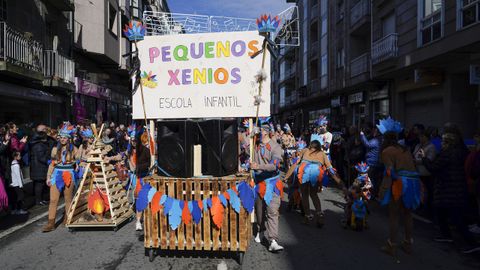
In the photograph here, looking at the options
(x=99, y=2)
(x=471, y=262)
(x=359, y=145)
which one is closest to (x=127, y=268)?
(x=471, y=262)

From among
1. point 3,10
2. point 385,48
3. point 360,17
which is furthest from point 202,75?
point 360,17

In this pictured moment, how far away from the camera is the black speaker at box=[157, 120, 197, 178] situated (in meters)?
5.00

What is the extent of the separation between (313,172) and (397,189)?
1627 mm

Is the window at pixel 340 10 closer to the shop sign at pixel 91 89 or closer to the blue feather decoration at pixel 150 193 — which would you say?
the shop sign at pixel 91 89

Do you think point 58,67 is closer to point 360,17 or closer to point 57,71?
point 57,71

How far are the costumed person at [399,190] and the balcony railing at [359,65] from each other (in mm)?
14680

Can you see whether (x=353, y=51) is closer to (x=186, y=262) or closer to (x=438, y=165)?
(x=438, y=165)

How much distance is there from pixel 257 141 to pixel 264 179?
29.3 inches

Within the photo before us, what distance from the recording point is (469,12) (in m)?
11.0

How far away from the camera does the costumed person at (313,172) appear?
21.8 ft

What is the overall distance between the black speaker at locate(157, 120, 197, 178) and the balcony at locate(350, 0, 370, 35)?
55.5 ft

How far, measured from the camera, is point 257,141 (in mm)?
6223

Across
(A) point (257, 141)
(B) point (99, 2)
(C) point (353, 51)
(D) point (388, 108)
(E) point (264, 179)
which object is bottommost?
(E) point (264, 179)

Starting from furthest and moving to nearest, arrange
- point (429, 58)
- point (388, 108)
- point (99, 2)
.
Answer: point (99, 2), point (388, 108), point (429, 58)
